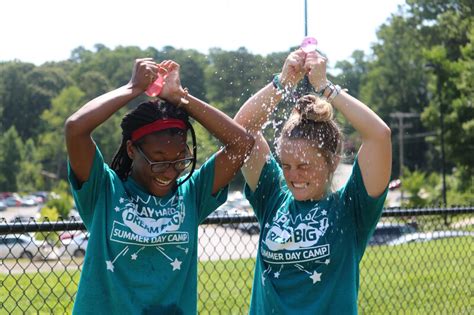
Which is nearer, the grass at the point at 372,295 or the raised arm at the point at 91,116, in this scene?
the raised arm at the point at 91,116

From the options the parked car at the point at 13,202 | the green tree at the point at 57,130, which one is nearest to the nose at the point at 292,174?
the green tree at the point at 57,130

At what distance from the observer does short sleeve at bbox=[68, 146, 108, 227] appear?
102 inches

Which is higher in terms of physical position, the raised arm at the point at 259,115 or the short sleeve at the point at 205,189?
the raised arm at the point at 259,115

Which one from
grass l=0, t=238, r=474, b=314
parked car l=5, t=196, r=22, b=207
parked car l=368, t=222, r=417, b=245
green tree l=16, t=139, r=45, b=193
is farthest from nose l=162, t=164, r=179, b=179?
green tree l=16, t=139, r=45, b=193

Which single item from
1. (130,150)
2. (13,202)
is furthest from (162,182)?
(13,202)

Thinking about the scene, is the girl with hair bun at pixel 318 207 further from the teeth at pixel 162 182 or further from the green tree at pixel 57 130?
the green tree at pixel 57 130

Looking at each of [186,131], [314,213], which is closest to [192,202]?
[186,131]

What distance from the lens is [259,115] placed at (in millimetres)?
3041

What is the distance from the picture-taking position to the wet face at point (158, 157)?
104 inches

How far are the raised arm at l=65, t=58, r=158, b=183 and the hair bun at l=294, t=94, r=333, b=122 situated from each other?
62 cm

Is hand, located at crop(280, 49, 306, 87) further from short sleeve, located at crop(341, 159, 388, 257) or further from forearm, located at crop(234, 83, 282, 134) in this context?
short sleeve, located at crop(341, 159, 388, 257)

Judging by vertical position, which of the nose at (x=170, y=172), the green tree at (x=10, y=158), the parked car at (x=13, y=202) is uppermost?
the nose at (x=170, y=172)

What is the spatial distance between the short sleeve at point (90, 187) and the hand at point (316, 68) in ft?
2.87

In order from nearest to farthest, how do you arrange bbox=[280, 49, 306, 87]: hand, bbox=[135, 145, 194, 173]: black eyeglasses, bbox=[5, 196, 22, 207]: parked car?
1. bbox=[135, 145, 194, 173]: black eyeglasses
2. bbox=[280, 49, 306, 87]: hand
3. bbox=[5, 196, 22, 207]: parked car
